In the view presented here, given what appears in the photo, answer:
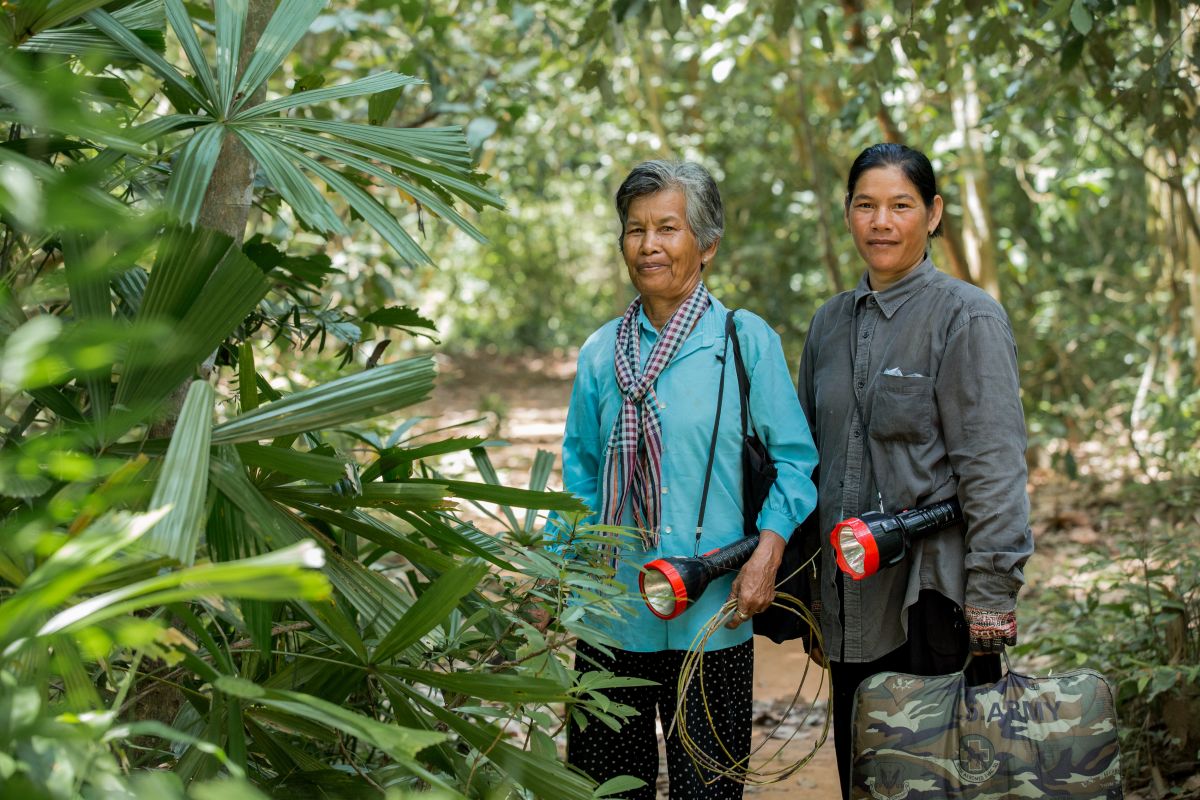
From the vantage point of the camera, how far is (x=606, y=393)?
286 cm

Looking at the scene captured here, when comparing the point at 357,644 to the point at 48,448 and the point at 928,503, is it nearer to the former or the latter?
the point at 48,448

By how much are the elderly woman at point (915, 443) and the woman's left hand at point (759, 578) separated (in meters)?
0.20

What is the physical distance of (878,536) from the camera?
98.2 inches

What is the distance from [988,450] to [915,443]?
0.17 m

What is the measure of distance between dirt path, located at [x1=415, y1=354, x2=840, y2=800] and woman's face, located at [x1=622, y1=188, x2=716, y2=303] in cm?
52

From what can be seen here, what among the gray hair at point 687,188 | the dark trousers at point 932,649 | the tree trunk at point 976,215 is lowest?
the dark trousers at point 932,649

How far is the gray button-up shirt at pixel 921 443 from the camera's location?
2514 mm

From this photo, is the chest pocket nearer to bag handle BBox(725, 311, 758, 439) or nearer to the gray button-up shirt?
the gray button-up shirt

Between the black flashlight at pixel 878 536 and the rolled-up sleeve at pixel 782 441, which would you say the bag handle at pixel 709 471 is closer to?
the rolled-up sleeve at pixel 782 441

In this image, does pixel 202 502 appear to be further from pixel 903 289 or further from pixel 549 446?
pixel 549 446

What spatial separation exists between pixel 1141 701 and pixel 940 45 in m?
2.43

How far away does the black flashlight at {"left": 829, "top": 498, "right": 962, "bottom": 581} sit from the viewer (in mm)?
2488

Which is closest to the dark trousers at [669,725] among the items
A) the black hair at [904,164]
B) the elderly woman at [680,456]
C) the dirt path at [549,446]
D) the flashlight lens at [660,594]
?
the elderly woman at [680,456]

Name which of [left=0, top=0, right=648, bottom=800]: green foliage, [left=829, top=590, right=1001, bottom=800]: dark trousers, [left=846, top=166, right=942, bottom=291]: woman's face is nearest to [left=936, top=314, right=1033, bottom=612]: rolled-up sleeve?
[left=829, top=590, right=1001, bottom=800]: dark trousers
